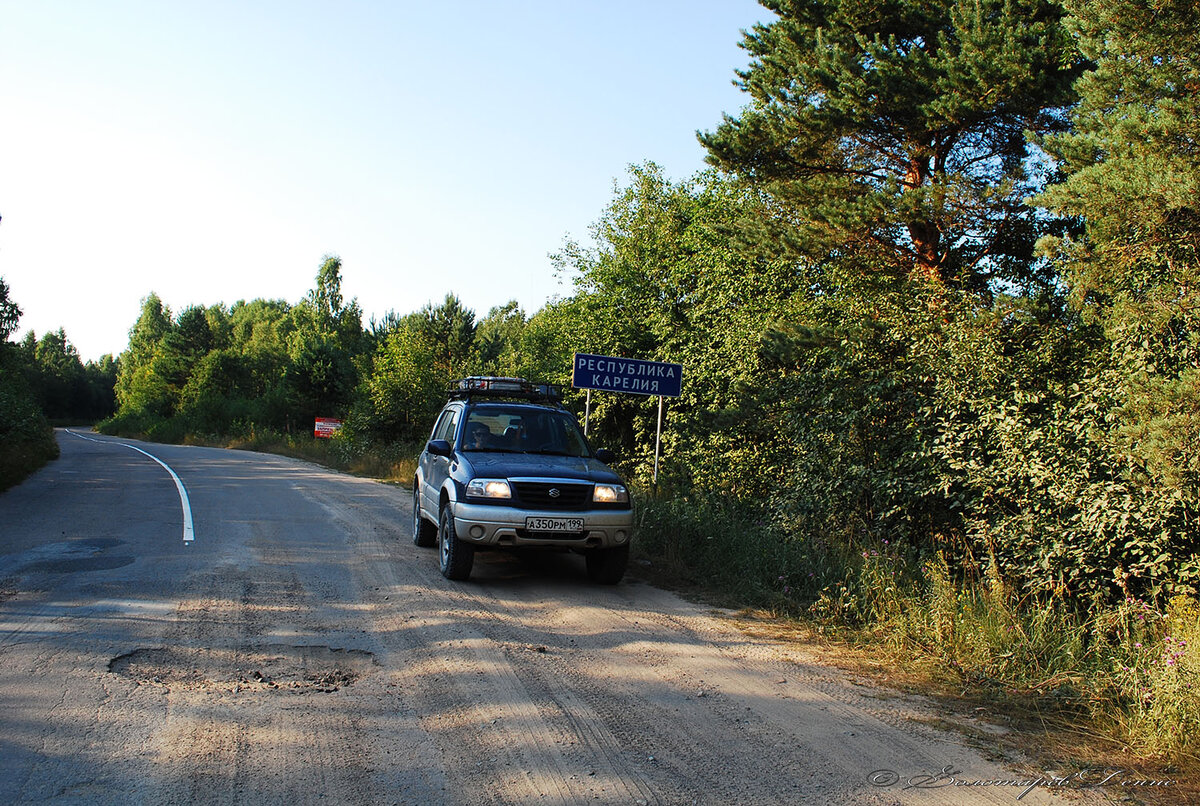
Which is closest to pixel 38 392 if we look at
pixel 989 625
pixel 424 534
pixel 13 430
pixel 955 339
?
pixel 13 430

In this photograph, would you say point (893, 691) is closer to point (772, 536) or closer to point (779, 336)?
point (772, 536)

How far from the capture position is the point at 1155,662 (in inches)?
204

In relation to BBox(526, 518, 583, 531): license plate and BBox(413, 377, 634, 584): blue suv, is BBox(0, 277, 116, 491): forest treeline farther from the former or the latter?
BBox(526, 518, 583, 531): license plate

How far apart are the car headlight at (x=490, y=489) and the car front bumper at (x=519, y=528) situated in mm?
110

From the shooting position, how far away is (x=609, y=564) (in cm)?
839

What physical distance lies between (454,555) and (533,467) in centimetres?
119

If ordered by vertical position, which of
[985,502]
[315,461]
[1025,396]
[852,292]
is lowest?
[315,461]

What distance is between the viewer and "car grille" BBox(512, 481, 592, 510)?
25.9 ft

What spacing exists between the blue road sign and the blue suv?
2479mm

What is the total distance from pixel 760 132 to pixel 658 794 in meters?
13.7

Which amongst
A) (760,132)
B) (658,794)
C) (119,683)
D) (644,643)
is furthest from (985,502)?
(760,132)

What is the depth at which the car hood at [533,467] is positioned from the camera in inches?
318

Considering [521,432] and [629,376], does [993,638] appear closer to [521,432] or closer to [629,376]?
[521,432]

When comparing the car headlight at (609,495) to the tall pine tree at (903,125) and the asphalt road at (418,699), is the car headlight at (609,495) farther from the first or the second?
the tall pine tree at (903,125)
